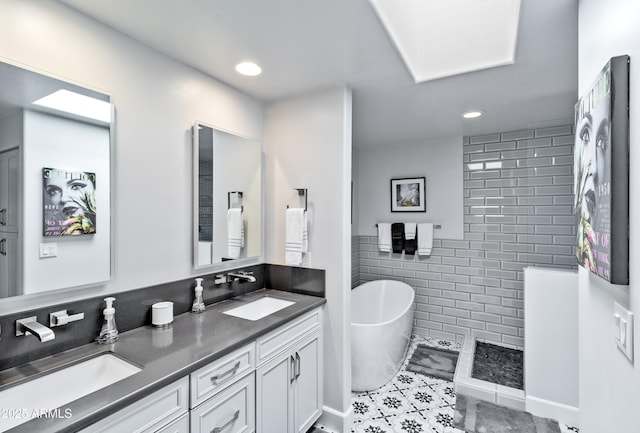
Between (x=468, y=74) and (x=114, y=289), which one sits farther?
(x=468, y=74)

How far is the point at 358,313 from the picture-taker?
368cm

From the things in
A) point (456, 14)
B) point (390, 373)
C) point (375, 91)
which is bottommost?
point (390, 373)

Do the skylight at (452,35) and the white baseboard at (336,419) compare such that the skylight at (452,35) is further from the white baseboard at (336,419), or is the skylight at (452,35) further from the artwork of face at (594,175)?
the white baseboard at (336,419)

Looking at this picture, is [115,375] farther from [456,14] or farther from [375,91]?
[456,14]

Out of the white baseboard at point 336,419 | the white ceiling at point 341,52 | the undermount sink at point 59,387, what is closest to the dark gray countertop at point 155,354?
the undermount sink at point 59,387

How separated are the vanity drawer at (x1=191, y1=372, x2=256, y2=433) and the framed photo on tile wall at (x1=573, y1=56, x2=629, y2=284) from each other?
1494 mm

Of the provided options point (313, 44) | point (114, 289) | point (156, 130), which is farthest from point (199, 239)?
point (313, 44)

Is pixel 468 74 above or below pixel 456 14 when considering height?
below

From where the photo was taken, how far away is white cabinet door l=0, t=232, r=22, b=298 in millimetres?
1151

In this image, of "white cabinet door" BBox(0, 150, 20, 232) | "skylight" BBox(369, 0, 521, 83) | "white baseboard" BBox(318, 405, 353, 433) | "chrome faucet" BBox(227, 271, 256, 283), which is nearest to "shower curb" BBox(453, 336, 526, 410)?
"white baseboard" BBox(318, 405, 353, 433)

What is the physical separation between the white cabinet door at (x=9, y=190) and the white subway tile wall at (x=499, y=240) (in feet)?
11.5

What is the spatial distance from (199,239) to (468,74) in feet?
6.58

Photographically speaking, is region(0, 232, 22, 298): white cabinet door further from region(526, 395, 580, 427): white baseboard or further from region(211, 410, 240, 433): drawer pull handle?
region(526, 395, 580, 427): white baseboard

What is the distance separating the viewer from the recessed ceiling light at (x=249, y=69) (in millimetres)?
1846
